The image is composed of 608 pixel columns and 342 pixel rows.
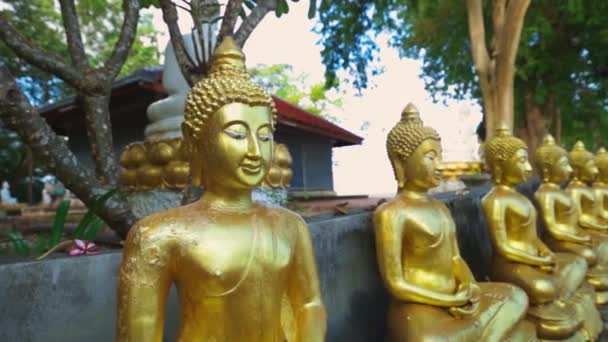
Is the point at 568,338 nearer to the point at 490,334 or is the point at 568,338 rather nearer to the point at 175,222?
the point at 490,334

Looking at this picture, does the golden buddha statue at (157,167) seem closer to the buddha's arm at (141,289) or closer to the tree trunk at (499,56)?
the buddha's arm at (141,289)

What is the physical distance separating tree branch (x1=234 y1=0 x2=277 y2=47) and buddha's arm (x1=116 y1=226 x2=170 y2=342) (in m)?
1.48

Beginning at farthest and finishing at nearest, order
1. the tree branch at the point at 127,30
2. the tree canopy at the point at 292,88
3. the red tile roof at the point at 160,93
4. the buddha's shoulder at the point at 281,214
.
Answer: the tree canopy at the point at 292,88, the red tile roof at the point at 160,93, the tree branch at the point at 127,30, the buddha's shoulder at the point at 281,214

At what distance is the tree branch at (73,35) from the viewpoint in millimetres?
2604

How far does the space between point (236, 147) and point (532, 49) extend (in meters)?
9.35

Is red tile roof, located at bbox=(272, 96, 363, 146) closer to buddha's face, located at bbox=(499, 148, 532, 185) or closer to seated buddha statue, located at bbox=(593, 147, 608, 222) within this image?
seated buddha statue, located at bbox=(593, 147, 608, 222)

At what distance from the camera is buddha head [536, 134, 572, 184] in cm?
360

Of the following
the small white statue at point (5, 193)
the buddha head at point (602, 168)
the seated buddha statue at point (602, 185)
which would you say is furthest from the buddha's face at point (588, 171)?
the small white statue at point (5, 193)

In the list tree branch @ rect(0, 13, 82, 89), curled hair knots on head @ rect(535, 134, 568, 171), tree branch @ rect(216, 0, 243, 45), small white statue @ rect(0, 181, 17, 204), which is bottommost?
small white statue @ rect(0, 181, 17, 204)

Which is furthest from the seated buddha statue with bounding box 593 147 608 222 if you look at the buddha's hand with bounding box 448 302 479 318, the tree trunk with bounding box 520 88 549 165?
the tree trunk with bounding box 520 88 549 165

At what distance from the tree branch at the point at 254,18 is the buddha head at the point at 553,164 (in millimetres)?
A: 2404

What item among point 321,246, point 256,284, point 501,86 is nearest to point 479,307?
point 321,246

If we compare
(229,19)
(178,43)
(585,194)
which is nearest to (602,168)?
(585,194)

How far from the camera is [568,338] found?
2.79 m
